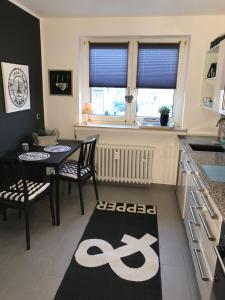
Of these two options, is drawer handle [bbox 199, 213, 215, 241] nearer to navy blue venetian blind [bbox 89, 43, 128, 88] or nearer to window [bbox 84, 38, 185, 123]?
window [bbox 84, 38, 185, 123]

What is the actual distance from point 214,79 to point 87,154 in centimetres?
176

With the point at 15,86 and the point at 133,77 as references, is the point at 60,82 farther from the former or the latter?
the point at 133,77

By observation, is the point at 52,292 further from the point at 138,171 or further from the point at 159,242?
the point at 138,171

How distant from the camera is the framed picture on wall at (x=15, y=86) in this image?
2.74 m

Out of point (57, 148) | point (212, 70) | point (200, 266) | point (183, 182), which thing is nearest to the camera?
point (200, 266)

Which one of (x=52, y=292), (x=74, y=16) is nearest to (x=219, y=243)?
(x=52, y=292)

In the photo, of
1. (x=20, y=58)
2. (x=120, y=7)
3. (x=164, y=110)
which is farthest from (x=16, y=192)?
(x=120, y=7)

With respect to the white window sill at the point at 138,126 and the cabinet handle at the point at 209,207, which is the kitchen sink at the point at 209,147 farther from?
the cabinet handle at the point at 209,207

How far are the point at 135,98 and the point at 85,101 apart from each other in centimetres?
79

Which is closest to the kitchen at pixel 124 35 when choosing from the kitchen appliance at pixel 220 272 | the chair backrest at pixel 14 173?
the chair backrest at pixel 14 173

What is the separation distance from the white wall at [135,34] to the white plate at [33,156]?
993mm

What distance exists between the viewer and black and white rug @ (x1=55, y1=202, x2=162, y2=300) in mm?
1893

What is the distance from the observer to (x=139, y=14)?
10.5 ft

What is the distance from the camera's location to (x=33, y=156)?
2.78 metres
